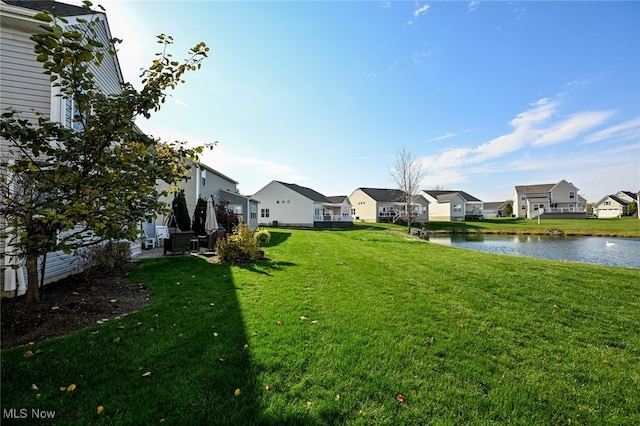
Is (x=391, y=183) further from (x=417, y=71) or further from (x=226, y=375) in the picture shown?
(x=226, y=375)

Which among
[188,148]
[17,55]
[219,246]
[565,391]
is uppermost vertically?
[17,55]

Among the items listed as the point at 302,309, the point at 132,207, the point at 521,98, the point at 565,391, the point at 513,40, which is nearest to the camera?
the point at 565,391

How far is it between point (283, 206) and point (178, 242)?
25.5m

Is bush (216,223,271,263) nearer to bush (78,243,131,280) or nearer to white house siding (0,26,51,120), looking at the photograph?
bush (78,243,131,280)

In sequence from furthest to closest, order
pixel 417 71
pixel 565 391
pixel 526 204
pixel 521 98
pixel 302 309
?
1. pixel 526 204
2. pixel 521 98
3. pixel 417 71
4. pixel 302 309
5. pixel 565 391

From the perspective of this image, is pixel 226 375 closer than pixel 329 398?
No

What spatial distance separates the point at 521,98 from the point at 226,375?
22057 mm

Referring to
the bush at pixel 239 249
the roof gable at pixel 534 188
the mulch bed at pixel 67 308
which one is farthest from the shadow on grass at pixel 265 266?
the roof gable at pixel 534 188

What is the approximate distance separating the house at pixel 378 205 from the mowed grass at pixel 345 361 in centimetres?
4164

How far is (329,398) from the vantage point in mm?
2732

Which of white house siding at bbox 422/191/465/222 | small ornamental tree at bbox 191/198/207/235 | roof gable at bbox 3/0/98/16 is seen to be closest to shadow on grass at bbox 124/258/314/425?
roof gable at bbox 3/0/98/16

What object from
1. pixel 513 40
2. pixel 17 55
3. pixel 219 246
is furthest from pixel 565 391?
pixel 513 40

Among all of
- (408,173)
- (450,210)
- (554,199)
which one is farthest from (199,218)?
(554,199)

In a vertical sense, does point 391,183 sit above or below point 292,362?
above
